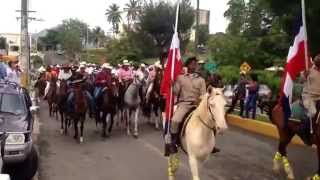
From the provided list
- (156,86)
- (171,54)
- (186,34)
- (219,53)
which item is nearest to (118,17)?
(186,34)

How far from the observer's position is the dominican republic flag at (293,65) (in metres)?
12.1

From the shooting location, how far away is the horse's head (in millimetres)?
9391

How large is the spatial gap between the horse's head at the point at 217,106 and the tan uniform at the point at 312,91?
252 centimetres

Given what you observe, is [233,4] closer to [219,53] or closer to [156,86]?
[219,53]

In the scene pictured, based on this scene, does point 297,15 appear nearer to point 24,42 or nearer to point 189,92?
point 189,92

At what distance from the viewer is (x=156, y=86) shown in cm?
2158

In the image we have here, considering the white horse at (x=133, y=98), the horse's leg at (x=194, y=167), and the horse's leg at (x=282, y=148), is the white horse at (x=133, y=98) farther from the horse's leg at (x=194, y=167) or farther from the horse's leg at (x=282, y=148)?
the horse's leg at (x=194, y=167)

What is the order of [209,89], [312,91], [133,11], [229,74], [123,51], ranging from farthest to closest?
[133,11] < [123,51] < [229,74] < [312,91] < [209,89]

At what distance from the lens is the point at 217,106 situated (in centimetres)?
964

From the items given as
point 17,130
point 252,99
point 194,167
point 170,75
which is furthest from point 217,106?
point 252,99

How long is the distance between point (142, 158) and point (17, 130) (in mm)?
4416

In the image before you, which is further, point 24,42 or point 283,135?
point 24,42

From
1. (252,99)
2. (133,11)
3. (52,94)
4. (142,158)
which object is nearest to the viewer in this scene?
(142,158)

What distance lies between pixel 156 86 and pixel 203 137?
11.4 metres
